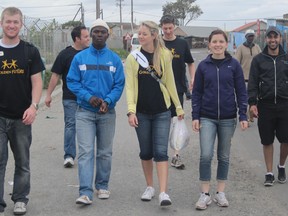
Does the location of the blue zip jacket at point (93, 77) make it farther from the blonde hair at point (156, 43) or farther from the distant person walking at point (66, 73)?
the distant person walking at point (66, 73)

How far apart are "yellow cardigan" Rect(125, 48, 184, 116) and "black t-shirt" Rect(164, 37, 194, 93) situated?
1407 mm

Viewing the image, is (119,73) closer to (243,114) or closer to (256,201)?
(243,114)

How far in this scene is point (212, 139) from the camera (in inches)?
212

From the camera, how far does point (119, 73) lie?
561 centimetres

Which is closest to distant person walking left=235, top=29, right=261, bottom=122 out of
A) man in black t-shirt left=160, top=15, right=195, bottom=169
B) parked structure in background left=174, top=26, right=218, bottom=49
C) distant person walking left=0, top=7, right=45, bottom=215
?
man in black t-shirt left=160, top=15, right=195, bottom=169

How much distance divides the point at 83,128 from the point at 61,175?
150cm

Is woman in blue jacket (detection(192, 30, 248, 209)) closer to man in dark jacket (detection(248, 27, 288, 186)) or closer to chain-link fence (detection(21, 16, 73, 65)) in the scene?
man in dark jacket (detection(248, 27, 288, 186))

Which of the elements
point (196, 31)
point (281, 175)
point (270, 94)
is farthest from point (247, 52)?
point (196, 31)

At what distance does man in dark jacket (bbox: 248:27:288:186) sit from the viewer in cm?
611

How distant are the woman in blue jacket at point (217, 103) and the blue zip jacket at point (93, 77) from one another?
0.94 meters

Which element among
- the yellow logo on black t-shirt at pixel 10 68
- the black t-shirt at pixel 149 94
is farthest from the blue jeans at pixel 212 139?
the yellow logo on black t-shirt at pixel 10 68

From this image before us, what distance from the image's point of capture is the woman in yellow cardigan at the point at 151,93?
534 centimetres

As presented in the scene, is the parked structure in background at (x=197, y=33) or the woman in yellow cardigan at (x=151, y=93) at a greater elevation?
the parked structure in background at (x=197, y=33)

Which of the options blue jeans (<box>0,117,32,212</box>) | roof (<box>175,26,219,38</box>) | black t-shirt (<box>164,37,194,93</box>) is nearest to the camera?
blue jeans (<box>0,117,32,212</box>)
